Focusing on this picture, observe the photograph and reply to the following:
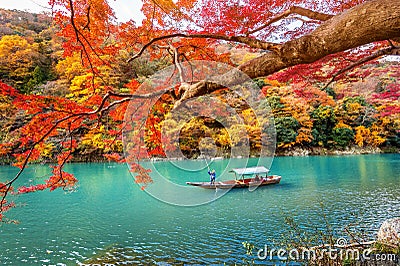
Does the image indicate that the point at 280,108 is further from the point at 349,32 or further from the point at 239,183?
the point at 349,32

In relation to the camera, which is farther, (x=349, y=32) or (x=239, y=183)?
(x=239, y=183)

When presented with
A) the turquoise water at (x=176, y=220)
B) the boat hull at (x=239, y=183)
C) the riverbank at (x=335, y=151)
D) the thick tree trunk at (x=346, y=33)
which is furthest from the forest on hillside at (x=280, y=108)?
the thick tree trunk at (x=346, y=33)

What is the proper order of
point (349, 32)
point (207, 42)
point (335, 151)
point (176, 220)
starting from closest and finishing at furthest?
1. point (349, 32)
2. point (207, 42)
3. point (176, 220)
4. point (335, 151)

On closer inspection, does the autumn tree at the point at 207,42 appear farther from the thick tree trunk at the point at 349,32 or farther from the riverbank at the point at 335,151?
the riverbank at the point at 335,151

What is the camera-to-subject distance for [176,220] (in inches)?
265

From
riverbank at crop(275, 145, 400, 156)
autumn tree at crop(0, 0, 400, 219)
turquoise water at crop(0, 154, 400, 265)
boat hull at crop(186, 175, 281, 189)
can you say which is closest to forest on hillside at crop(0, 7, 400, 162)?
riverbank at crop(275, 145, 400, 156)

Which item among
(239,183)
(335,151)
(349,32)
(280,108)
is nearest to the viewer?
(349,32)

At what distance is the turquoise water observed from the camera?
5.04 m

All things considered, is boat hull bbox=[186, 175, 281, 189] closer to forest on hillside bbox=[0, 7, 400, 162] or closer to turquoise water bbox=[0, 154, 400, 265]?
turquoise water bbox=[0, 154, 400, 265]

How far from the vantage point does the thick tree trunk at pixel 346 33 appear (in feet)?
4.45

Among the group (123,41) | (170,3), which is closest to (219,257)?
(123,41)

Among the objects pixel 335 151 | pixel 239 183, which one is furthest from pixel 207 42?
pixel 335 151

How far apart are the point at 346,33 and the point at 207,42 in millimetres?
3447

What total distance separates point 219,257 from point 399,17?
4.28 metres
